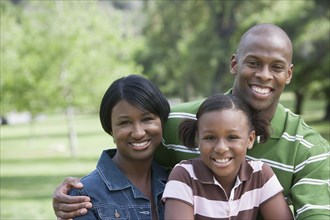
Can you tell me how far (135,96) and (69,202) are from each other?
2.28 feet

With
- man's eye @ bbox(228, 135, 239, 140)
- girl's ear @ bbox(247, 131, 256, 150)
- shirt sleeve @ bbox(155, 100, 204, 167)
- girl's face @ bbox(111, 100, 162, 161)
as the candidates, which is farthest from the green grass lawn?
man's eye @ bbox(228, 135, 239, 140)

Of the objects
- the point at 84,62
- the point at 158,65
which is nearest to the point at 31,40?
the point at 84,62

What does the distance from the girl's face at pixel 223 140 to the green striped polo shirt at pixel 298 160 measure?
0.42m

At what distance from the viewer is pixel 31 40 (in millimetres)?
22328

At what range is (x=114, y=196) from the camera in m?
3.36

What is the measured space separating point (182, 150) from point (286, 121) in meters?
0.67

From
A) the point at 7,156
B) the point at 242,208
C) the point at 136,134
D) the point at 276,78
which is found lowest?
the point at 7,156

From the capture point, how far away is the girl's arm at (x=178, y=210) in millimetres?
2971

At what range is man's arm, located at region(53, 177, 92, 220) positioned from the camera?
324 cm

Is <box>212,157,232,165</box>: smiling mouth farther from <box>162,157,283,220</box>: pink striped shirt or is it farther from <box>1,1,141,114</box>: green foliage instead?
<box>1,1,141,114</box>: green foliage

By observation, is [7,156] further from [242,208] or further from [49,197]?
[242,208]

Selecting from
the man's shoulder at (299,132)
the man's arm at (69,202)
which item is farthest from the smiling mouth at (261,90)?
the man's arm at (69,202)

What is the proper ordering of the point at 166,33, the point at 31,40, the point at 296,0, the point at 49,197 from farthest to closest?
1. the point at 166,33
2. the point at 296,0
3. the point at 31,40
4. the point at 49,197

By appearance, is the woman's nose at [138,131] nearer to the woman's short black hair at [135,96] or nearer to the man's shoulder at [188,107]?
Answer: the woman's short black hair at [135,96]
